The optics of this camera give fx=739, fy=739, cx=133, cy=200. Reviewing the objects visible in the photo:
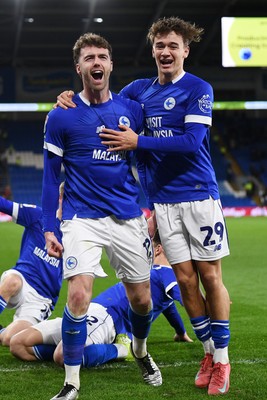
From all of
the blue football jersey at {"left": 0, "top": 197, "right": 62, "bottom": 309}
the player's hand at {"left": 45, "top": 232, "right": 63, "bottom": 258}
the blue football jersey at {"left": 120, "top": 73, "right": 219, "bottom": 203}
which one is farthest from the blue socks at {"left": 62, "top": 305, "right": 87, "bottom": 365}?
the blue football jersey at {"left": 0, "top": 197, "right": 62, "bottom": 309}

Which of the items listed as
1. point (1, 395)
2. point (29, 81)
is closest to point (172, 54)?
point (1, 395)

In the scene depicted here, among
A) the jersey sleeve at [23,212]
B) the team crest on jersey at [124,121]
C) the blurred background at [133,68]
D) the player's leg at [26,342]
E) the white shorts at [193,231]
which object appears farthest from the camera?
the blurred background at [133,68]

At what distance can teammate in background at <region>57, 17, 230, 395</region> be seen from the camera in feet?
15.4

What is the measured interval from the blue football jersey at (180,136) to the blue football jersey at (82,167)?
0.28m

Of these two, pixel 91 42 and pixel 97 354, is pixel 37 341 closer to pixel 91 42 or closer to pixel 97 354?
pixel 97 354

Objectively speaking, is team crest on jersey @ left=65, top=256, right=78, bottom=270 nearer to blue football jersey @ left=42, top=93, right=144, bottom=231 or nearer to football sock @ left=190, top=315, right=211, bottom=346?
blue football jersey @ left=42, top=93, right=144, bottom=231

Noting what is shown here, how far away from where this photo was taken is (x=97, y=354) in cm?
517

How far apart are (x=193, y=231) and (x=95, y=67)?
1203 mm

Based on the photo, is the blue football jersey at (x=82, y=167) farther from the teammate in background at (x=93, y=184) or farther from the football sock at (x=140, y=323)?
the football sock at (x=140, y=323)

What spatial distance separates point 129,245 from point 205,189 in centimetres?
Answer: 67

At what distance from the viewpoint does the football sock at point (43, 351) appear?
539 centimetres

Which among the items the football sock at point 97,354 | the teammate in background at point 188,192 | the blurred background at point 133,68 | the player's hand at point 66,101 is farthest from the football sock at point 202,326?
the blurred background at point 133,68

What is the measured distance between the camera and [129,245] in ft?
14.8

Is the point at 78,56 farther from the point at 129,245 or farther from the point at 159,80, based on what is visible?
the point at 129,245
